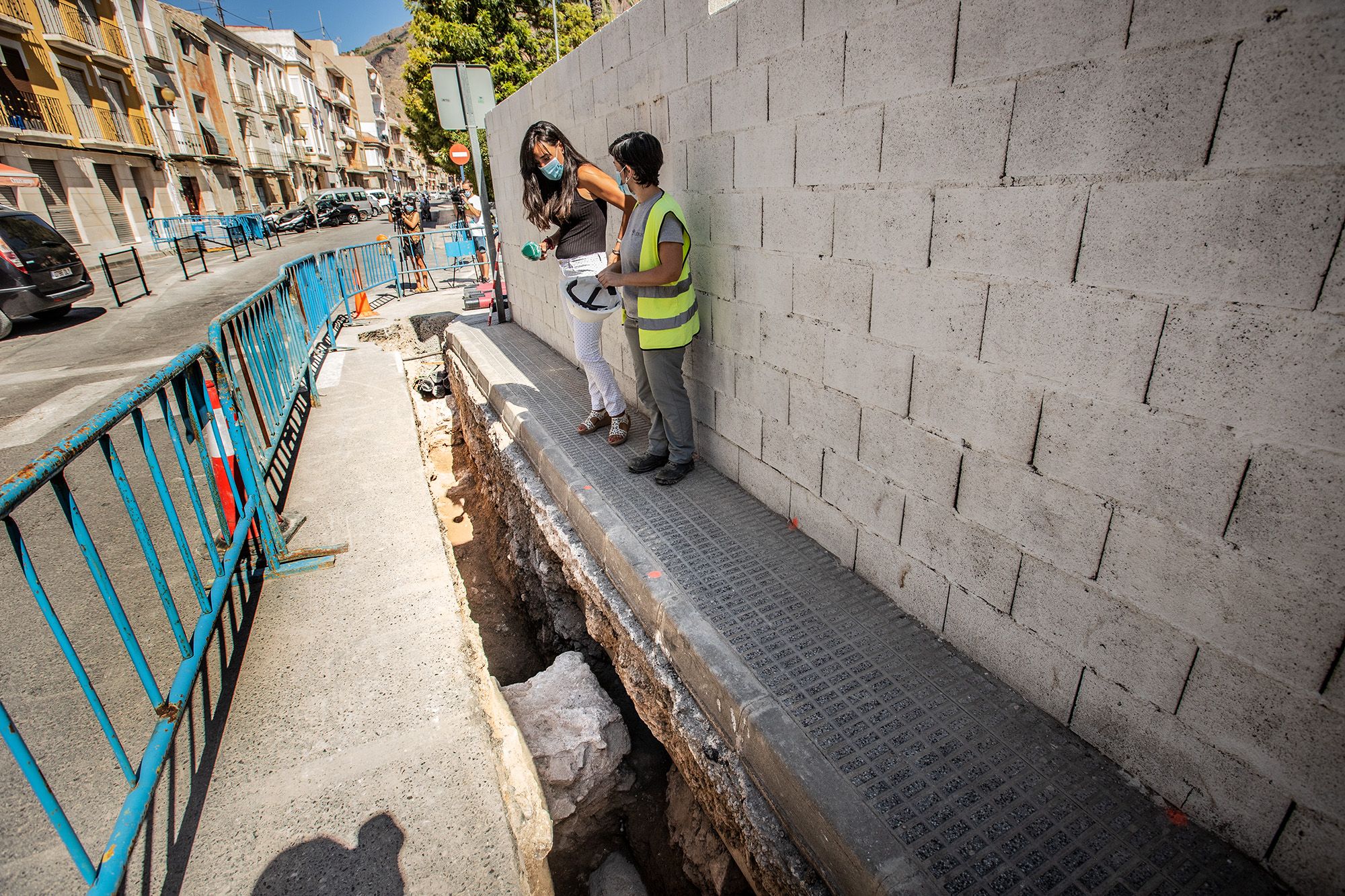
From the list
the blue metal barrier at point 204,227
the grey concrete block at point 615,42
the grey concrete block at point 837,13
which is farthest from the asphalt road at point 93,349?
the blue metal barrier at point 204,227

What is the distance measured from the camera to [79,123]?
921 inches

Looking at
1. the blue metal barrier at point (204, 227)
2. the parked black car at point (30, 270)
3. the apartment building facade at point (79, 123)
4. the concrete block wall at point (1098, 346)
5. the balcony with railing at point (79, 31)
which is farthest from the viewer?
the blue metal barrier at point (204, 227)

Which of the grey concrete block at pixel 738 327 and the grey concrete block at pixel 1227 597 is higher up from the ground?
the grey concrete block at pixel 738 327

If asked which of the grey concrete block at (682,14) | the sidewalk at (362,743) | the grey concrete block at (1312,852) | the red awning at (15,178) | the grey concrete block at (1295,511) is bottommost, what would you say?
the sidewalk at (362,743)

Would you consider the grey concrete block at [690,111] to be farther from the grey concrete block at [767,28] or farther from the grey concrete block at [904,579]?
the grey concrete block at [904,579]

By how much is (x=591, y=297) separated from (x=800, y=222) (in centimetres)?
177

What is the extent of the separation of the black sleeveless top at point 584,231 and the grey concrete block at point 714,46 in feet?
3.33

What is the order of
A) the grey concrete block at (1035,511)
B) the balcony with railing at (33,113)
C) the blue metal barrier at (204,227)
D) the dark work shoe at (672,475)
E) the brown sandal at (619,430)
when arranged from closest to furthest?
the grey concrete block at (1035,511) → the dark work shoe at (672,475) → the brown sandal at (619,430) → the balcony with railing at (33,113) → the blue metal barrier at (204,227)

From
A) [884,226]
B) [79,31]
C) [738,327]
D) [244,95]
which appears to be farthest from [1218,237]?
[244,95]

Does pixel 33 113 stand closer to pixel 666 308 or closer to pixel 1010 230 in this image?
pixel 666 308

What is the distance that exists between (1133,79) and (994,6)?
48 centimetres

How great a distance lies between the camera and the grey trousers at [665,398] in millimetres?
3377

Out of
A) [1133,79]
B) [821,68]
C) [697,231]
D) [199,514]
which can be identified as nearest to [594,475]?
[697,231]

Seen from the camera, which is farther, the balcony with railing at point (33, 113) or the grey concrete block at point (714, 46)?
the balcony with railing at point (33, 113)
